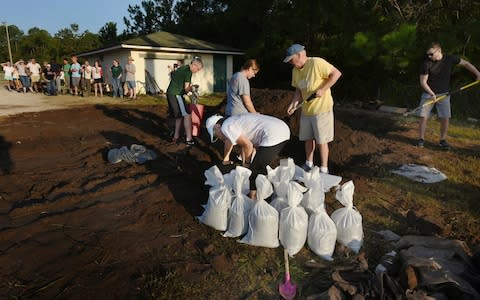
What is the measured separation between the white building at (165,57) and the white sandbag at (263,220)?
13.6 meters

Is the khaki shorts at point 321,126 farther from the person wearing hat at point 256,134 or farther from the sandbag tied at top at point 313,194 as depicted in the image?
the sandbag tied at top at point 313,194

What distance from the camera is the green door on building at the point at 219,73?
17562 millimetres

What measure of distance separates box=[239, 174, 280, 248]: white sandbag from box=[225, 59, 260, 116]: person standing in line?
185cm

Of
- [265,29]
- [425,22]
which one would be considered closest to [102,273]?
[425,22]

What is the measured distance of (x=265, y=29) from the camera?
13180mm

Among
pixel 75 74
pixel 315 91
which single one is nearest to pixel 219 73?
pixel 75 74

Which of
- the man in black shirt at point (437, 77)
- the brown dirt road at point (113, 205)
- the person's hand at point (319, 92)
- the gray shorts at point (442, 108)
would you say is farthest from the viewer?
the gray shorts at point (442, 108)

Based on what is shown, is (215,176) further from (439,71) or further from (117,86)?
(117,86)

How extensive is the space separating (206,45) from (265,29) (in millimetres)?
5177

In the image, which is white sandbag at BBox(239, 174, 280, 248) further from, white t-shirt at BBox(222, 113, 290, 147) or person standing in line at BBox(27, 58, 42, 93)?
person standing in line at BBox(27, 58, 42, 93)

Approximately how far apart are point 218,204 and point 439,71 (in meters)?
3.87

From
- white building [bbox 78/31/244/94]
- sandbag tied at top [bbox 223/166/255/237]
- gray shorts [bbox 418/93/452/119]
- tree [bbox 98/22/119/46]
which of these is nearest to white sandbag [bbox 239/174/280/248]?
sandbag tied at top [bbox 223/166/255/237]

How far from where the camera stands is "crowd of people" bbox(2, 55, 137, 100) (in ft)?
44.3

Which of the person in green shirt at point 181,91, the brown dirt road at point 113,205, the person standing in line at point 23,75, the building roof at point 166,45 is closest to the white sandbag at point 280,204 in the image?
the brown dirt road at point 113,205
